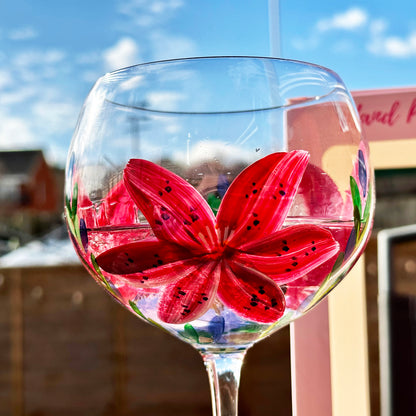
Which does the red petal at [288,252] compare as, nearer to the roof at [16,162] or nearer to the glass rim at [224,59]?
the glass rim at [224,59]

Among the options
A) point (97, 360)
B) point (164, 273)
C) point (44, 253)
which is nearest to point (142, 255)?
point (164, 273)

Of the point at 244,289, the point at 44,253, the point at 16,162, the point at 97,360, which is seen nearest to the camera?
the point at 244,289

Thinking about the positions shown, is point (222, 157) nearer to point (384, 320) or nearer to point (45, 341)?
point (384, 320)

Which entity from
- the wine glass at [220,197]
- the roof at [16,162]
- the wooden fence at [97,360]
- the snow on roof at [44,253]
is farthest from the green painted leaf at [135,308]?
the roof at [16,162]

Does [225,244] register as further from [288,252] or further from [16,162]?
[16,162]

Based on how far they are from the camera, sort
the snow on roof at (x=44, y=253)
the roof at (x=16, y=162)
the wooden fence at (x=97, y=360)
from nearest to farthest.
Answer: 1. the wooden fence at (x=97, y=360)
2. the snow on roof at (x=44, y=253)
3. the roof at (x=16, y=162)

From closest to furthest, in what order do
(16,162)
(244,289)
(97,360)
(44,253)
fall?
(244,289) < (97,360) < (44,253) < (16,162)

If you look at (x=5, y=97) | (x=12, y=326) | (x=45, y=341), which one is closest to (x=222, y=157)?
(x=12, y=326)
